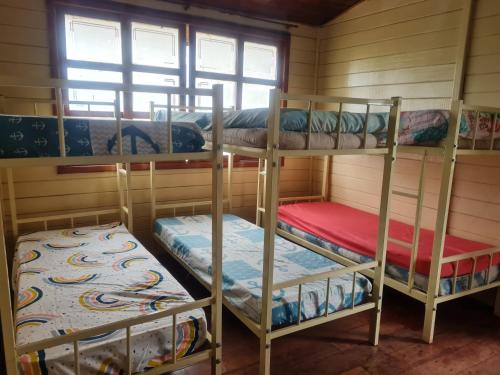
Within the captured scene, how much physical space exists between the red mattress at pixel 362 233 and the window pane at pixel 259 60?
5.02 feet

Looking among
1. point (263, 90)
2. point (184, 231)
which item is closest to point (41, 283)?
point (184, 231)

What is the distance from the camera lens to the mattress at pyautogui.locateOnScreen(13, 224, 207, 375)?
5.28 feet

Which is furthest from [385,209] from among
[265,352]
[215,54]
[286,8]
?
[286,8]

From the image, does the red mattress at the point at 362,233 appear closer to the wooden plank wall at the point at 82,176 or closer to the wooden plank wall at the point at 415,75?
the wooden plank wall at the point at 415,75

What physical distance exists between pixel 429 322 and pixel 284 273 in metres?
1.02

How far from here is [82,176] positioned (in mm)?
3354

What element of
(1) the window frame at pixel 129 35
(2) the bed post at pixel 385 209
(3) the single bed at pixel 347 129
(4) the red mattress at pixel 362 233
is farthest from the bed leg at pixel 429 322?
(1) the window frame at pixel 129 35

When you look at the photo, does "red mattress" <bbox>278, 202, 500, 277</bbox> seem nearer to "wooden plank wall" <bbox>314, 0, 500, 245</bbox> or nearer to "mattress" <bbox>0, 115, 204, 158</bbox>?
"wooden plank wall" <bbox>314, 0, 500, 245</bbox>

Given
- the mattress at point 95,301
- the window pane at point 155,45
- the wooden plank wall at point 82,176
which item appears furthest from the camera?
the window pane at point 155,45

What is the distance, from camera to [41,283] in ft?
7.23

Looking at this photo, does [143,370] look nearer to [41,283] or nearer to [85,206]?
[41,283]

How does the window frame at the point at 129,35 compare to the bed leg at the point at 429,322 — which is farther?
the window frame at the point at 129,35

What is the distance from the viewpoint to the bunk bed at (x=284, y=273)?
1.88 m

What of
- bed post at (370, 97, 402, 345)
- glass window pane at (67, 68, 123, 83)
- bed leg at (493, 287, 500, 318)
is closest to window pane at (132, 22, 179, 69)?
glass window pane at (67, 68, 123, 83)
